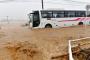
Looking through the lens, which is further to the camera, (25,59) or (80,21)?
(80,21)

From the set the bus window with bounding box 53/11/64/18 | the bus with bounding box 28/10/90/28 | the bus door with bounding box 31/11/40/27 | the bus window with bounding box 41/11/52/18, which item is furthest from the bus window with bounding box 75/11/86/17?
the bus door with bounding box 31/11/40/27

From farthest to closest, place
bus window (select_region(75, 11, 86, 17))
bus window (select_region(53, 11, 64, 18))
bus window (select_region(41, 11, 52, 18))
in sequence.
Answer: bus window (select_region(75, 11, 86, 17))
bus window (select_region(53, 11, 64, 18))
bus window (select_region(41, 11, 52, 18))

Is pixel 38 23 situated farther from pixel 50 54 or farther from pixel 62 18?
pixel 50 54

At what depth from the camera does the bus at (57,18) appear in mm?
34750

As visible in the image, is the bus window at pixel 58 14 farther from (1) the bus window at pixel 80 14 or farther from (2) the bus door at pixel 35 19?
(2) the bus door at pixel 35 19

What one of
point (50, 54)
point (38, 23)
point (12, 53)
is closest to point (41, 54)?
point (50, 54)

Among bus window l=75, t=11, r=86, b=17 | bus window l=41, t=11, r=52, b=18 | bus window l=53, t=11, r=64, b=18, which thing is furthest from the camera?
bus window l=75, t=11, r=86, b=17

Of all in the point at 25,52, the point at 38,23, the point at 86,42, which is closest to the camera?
the point at 25,52

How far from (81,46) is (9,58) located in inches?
191

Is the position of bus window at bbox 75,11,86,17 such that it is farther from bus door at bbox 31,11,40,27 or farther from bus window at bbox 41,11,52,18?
bus door at bbox 31,11,40,27

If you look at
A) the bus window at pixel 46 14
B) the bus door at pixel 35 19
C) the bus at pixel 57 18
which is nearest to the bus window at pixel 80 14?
the bus at pixel 57 18

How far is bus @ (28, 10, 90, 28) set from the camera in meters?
34.8

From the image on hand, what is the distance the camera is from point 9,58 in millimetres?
14523

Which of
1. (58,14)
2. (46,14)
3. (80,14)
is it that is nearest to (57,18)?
(58,14)
